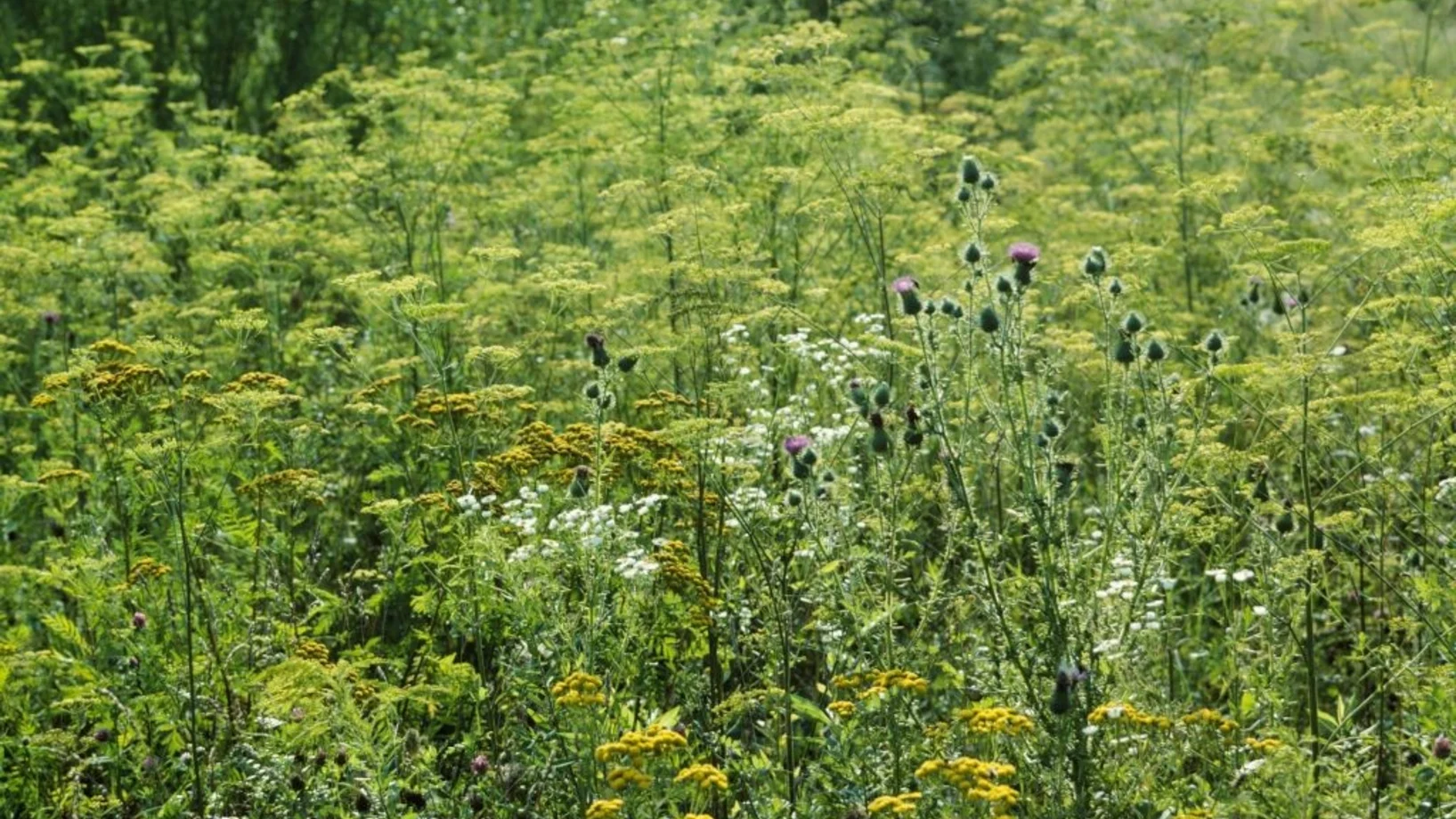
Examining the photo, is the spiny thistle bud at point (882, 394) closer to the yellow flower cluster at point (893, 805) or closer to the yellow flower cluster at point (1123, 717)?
the yellow flower cluster at point (1123, 717)

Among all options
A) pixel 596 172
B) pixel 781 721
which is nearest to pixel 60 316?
pixel 596 172

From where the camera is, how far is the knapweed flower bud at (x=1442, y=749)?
11.8 ft


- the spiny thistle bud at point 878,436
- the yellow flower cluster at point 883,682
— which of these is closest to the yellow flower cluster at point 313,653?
the yellow flower cluster at point 883,682

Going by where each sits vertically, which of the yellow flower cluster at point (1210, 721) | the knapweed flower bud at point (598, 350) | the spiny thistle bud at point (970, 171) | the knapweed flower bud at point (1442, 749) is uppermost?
the spiny thistle bud at point (970, 171)

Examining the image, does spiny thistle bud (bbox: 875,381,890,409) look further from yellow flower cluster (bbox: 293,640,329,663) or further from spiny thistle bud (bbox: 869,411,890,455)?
yellow flower cluster (bbox: 293,640,329,663)

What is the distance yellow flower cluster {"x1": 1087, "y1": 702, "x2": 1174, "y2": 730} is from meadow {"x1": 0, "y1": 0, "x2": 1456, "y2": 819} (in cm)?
2

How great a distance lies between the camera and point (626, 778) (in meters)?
3.06

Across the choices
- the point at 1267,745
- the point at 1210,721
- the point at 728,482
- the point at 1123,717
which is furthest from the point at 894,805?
the point at 728,482

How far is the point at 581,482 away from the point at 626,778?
47.3 inches

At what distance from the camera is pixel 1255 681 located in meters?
3.88

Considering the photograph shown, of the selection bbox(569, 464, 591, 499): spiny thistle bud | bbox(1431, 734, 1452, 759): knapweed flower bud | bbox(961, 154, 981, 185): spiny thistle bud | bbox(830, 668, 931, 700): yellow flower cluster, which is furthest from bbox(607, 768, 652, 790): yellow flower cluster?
bbox(1431, 734, 1452, 759): knapweed flower bud

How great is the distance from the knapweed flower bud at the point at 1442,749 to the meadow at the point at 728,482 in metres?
0.01

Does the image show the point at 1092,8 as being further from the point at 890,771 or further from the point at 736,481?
the point at 890,771

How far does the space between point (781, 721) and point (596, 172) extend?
3.68 meters
